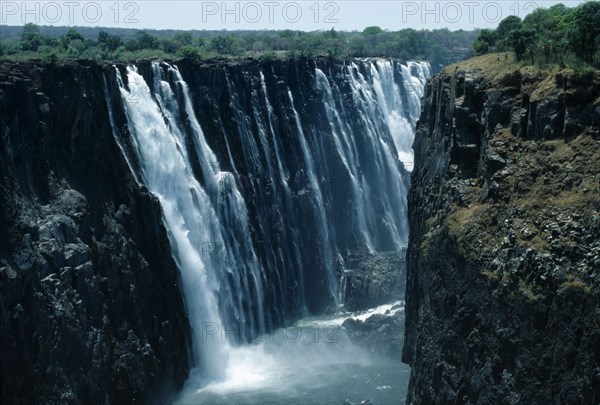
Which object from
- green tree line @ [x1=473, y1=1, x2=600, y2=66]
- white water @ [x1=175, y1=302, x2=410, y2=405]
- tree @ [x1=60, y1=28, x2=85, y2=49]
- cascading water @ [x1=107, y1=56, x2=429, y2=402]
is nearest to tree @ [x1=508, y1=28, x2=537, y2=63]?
green tree line @ [x1=473, y1=1, x2=600, y2=66]

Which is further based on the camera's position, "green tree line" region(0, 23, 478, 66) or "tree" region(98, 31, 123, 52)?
"tree" region(98, 31, 123, 52)

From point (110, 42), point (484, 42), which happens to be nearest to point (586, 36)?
point (484, 42)

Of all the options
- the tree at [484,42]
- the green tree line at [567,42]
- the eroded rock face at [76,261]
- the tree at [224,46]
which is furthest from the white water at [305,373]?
the tree at [224,46]

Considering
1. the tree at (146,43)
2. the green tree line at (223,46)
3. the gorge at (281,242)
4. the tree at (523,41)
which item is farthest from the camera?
the tree at (146,43)

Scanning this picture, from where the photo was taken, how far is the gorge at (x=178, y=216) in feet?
153

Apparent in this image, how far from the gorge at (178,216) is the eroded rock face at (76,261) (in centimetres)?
11

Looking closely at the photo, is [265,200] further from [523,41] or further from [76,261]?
[523,41]

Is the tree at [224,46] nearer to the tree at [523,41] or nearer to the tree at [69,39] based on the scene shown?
the tree at [69,39]

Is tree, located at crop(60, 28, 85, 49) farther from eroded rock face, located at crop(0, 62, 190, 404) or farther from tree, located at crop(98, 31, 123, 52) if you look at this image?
eroded rock face, located at crop(0, 62, 190, 404)

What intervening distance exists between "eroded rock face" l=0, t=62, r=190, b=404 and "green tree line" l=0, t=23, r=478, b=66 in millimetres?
4858

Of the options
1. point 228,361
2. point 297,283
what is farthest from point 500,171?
point 297,283

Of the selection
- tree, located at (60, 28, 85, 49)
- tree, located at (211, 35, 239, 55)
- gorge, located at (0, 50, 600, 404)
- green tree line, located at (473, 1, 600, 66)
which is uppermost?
tree, located at (211, 35, 239, 55)

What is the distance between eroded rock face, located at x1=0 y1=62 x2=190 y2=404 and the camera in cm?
4462

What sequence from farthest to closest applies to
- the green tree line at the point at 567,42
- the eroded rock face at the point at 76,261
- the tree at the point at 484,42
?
the tree at the point at 484,42 → the green tree line at the point at 567,42 → the eroded rock face at the point at 76,261
